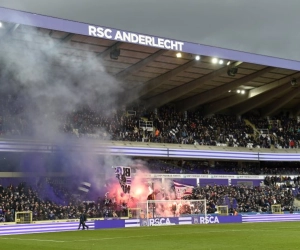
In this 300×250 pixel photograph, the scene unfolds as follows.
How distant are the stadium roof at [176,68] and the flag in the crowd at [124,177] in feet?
26.5

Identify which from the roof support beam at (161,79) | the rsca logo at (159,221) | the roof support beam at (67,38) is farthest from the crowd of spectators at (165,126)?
the rsca logo at (159,221)

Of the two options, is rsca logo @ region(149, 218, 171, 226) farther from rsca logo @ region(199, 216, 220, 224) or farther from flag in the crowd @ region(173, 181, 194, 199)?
flag in the crowd @ region(173, 181, 194, 199)

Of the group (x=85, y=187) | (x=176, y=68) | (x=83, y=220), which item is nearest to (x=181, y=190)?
(x=85, y=187)

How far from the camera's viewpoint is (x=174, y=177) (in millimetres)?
45188

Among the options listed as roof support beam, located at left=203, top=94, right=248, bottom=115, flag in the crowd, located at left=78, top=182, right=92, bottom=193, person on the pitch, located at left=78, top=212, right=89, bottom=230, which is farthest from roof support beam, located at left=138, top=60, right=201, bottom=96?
person on the pitch, located at left=78, top=212, right=89, bottom=230

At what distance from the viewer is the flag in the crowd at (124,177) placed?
124 ft

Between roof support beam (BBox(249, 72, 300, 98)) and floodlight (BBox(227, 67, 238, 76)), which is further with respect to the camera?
roof support beam (BBox(249, 72, 300, 98))

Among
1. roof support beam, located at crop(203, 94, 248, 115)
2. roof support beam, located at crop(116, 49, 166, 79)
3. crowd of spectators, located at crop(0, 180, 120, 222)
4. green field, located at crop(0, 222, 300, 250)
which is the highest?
roof support beam, located at crop(116, 49, 166, 79)

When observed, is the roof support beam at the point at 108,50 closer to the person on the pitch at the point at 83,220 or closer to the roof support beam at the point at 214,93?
the person on the pitch at the point at 83,220

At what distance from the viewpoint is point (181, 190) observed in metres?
44.8

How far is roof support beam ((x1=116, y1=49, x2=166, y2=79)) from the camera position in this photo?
3738 cm

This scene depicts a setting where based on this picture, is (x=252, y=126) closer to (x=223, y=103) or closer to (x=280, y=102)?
(x=280, y=102)

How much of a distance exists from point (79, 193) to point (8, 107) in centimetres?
822

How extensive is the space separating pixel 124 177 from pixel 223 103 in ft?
60.0
